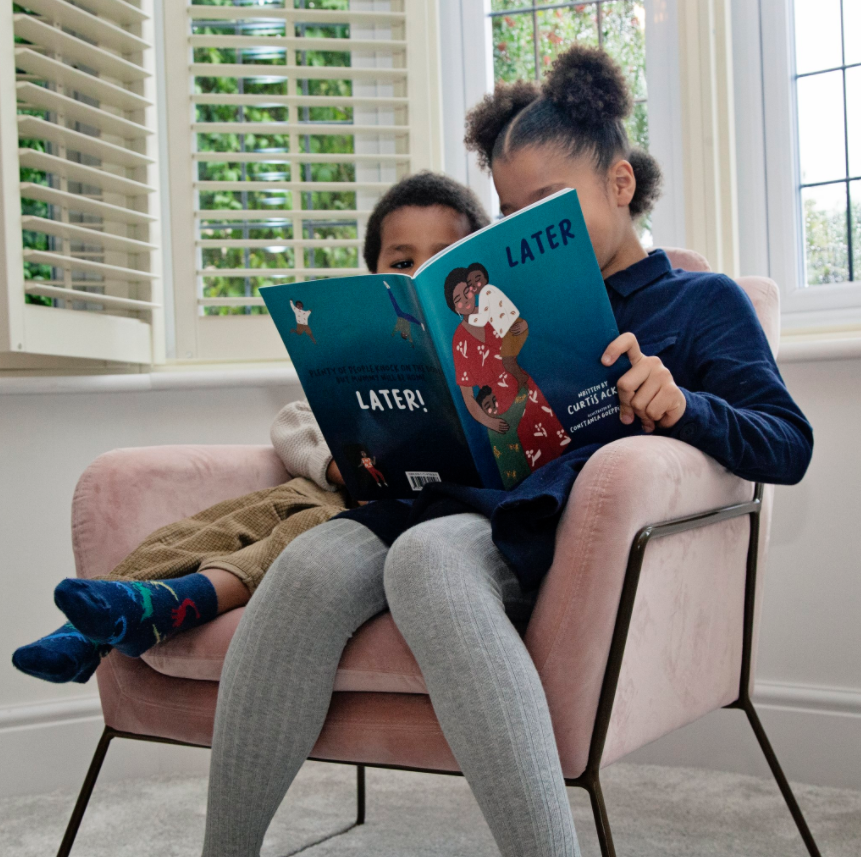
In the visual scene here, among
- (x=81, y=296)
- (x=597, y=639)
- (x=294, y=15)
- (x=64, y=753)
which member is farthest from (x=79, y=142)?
(x=597, y=639)

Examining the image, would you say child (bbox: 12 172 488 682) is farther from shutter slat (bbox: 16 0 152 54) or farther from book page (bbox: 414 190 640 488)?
shutter slat (bbox: 16 0 152 54)

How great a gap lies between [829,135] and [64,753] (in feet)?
5.91

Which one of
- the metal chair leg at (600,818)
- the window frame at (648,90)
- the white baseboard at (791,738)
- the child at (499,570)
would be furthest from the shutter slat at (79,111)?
the white baseboard at (791,738)

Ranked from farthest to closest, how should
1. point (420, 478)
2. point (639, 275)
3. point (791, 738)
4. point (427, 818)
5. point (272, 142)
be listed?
point (272, 142)
point (791, 738)
point (427, 818)
point (639, 275)
point (420, 478)

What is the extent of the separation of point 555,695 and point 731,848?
2.13ft

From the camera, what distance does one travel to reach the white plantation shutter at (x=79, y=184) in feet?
4.83

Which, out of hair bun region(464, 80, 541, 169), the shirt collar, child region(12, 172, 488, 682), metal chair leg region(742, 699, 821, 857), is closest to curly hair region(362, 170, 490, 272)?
child region(12, 172, 488, 682)

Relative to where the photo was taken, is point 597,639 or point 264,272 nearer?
point 597,639

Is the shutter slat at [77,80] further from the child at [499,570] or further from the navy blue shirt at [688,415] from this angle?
the navy blue shirt at [688,415]

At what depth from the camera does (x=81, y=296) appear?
160cm

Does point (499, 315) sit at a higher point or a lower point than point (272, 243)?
lower

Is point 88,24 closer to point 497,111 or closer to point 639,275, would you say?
point 497,111

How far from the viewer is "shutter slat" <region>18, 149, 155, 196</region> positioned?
5.00ft

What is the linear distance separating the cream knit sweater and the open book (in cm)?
23
